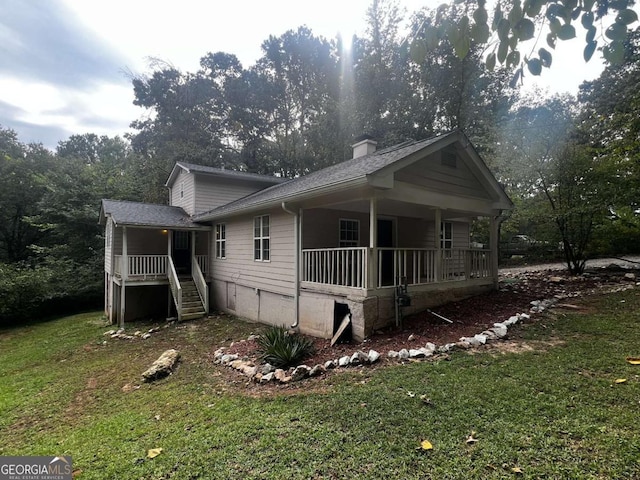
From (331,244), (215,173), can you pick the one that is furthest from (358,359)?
(215,173)

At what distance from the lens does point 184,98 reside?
2641 cm

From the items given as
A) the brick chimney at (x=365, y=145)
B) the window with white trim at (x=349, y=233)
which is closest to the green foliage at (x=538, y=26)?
the window with white trim at (x=349, y=233)

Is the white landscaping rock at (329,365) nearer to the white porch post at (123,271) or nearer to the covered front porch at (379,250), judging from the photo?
the covered front porch at (379,250)

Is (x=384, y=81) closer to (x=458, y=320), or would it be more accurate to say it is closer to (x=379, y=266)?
(x=379, y=266)

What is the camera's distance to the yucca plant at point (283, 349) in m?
5.54

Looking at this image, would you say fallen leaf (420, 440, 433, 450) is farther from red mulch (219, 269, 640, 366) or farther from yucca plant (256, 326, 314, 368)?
yucca plant (256, 326, 314, 368)

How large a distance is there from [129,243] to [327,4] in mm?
13232

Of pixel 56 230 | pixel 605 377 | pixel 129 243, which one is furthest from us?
pixel 56 230

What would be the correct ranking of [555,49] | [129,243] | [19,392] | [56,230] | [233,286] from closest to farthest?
[555,49] < [19,392] < [233,286] < [129,243] < [56,230]

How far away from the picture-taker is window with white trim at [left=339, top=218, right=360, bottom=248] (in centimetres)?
930

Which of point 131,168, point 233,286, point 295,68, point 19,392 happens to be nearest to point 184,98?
point 131,168

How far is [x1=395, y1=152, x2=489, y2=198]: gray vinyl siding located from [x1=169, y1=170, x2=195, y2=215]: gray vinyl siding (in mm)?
10233

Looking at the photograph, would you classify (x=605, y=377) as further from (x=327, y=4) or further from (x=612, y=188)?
(x=612, y=188)

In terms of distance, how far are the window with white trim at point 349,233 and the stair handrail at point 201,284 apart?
5599 mm
